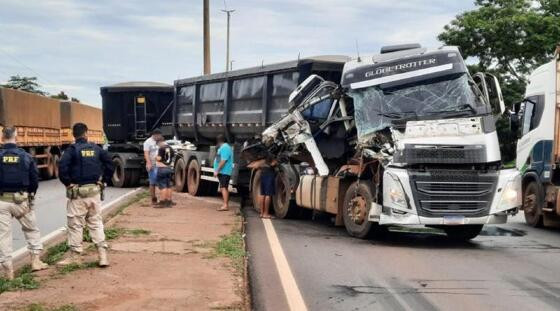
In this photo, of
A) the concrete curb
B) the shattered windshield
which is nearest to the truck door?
the concrete curb

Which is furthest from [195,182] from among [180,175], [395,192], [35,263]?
[35,263]

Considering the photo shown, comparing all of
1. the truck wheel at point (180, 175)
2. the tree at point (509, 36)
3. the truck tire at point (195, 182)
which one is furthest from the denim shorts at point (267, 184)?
the tree at point (509, 36)

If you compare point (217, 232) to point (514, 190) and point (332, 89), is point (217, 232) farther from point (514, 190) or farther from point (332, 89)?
point (514, 190)

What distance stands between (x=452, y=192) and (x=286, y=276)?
3343 millimetres

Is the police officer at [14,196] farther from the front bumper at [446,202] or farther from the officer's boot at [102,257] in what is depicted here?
the front bumper at [446,202]

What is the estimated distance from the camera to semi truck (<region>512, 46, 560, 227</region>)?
12.5 meters

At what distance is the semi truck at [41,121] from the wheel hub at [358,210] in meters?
13.2

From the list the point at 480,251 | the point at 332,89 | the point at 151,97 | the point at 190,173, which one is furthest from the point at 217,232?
the point at 151,97

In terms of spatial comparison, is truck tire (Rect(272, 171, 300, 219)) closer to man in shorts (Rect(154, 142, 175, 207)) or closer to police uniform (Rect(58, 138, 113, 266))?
man in shorts (Rect(154, 142, 175, 207))

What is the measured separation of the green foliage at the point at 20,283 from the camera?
655 cm

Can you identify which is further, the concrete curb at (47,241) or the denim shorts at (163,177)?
the denim shorts at (163,177)

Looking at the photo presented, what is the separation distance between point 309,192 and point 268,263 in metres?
4.07

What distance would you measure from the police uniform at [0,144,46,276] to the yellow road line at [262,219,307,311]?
2608mm

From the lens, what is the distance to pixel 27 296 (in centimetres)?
625
